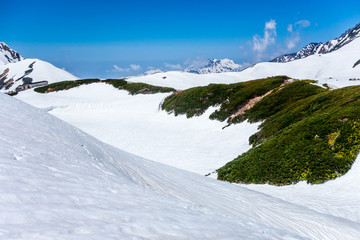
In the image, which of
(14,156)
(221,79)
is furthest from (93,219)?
(221,79)

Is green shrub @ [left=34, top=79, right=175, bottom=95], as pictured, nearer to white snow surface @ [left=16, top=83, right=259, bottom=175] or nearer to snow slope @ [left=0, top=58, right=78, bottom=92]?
white snow surface @ [left=16, top=83, right=259, bottom=175]

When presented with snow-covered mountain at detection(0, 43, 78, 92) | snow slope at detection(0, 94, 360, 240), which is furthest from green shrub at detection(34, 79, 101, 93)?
snow slope at detection(0, 94, 360, 240)

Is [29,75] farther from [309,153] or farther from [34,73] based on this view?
[309,153]

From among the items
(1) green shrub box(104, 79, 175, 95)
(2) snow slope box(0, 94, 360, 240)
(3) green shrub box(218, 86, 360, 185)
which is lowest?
(2) snow slope box(0, 94, 360, 240)

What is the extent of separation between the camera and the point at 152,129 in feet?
123

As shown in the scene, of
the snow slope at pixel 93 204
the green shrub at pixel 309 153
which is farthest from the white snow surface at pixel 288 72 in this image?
the snow slope at pixel 93 204

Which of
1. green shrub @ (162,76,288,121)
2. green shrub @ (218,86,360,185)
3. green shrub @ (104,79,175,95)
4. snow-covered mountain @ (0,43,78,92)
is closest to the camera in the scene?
green shrub @ (218,86,360,185)

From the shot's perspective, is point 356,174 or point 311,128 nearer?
point 356,174

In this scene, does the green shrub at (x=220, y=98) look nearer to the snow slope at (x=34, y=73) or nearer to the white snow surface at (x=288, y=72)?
the white snow surface at (x=288, y=72)

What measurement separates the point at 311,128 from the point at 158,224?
15.3 metres

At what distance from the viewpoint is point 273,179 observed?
14930mm

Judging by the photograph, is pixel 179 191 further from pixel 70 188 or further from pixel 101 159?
pixel 70 188

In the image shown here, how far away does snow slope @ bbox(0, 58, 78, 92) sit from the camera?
438 ft

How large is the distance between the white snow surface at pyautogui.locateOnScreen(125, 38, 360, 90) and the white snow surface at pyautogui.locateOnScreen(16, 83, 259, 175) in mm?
21708
